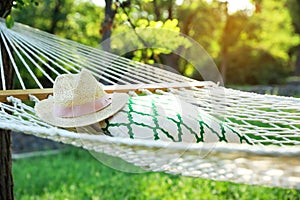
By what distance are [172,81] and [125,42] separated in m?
0.92

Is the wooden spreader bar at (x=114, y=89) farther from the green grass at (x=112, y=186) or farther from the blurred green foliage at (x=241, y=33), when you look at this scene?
the blurred green foliage at (x=241, y=33)

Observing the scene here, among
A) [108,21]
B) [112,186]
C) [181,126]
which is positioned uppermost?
[108,21]

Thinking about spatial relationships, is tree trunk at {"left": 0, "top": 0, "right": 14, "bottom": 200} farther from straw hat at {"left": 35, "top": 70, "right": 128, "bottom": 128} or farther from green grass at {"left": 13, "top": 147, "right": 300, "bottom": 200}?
green grass at {"left": 13, "top": 147, "right": 300, "bottom": 200}

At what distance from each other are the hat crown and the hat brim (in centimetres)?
4

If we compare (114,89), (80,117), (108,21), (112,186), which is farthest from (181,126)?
(112,186)

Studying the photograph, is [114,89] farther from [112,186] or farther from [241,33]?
[241,33]

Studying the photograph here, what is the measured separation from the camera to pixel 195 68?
8.31 meters

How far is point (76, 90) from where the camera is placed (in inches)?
46.9

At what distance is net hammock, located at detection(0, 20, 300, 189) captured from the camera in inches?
28.6

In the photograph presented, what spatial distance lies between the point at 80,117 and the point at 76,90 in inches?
3.7

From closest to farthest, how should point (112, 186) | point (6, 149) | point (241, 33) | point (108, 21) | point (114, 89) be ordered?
1. point (114, 89)
2. point (6, 149)
3. point (108, 21)
4. point (112, 186)
5. point (241, 33)

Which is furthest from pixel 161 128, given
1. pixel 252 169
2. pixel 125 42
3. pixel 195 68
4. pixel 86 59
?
pixel 195 68

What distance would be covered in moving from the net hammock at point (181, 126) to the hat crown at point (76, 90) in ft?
0.27

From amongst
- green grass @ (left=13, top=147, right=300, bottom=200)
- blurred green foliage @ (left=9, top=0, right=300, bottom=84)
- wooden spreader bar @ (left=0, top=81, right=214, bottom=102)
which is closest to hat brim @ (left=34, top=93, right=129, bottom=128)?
wooden spreader bar @ (left=0, top=81, right=214, bottom=102)
